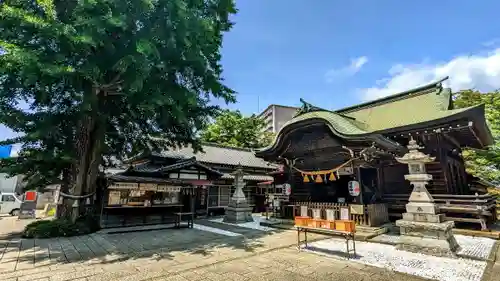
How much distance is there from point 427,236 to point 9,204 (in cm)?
2868

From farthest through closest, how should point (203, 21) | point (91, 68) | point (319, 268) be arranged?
point (203, 21) < point (91, 68) < point (319, 268)

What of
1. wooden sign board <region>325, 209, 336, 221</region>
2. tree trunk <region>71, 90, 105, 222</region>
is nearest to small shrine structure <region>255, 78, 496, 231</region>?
wooden sign board <region>325, 209, 336, 221</region>

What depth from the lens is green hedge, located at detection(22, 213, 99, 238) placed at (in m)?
9.25

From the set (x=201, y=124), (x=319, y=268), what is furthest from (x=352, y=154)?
(x=201, y=124)

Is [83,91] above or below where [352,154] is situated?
above

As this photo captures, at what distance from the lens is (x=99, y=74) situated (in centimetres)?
857

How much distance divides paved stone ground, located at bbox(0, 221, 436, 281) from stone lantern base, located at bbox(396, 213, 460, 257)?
2.35 m

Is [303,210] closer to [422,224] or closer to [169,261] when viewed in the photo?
[422,224]

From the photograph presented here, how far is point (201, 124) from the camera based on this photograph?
40.1 feet

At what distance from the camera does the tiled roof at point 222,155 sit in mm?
19766

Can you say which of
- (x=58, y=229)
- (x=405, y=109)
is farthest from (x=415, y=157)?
(x=58, y=229)

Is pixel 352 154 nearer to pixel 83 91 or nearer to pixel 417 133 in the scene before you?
pixel 417 133

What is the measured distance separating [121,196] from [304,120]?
986cm

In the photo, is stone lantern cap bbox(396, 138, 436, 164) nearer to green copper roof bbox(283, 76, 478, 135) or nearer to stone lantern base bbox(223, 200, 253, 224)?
green copper roof bbox(283, 76, 478, 135)
